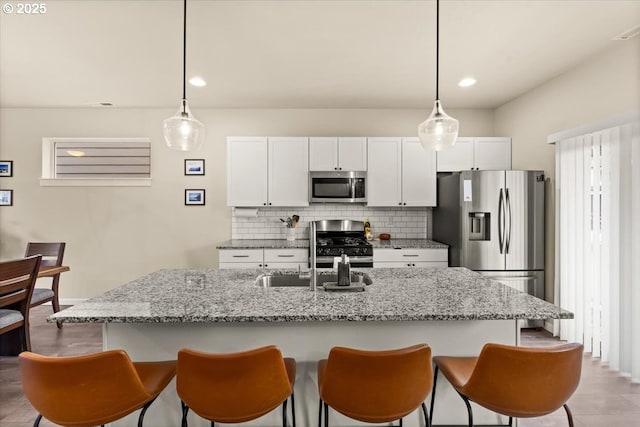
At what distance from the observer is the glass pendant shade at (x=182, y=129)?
7.42ft

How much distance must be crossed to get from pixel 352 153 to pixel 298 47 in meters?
1.74

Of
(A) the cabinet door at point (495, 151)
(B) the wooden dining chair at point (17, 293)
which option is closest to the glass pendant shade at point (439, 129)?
(A) the cabinet door at point (495, 151)

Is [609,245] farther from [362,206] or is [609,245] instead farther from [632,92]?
[362,206]

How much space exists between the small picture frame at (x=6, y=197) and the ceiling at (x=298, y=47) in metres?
1.31

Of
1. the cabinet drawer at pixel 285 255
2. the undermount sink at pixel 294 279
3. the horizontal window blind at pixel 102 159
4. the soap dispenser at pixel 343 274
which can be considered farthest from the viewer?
the horizontal window blind at pixel 102 159

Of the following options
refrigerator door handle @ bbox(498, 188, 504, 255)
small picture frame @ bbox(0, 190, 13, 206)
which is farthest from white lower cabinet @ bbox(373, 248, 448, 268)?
small picture frame @ bbox(0, 190, 13, 206)

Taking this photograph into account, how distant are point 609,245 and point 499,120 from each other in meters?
2.38

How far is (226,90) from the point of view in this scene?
414cm

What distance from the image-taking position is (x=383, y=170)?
15.0 ft

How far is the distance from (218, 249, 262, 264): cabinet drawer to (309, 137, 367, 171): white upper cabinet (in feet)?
4.21

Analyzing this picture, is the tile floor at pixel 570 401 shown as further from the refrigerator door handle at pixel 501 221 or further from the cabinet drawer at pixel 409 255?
the cabinet drawer at pixel 409 255

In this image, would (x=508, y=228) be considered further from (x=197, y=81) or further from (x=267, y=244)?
(x=197, y=81)

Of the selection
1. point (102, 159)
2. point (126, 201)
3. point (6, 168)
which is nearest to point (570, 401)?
point (126, 201)

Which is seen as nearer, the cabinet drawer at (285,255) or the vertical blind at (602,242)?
the vertical blind at (602,242)
